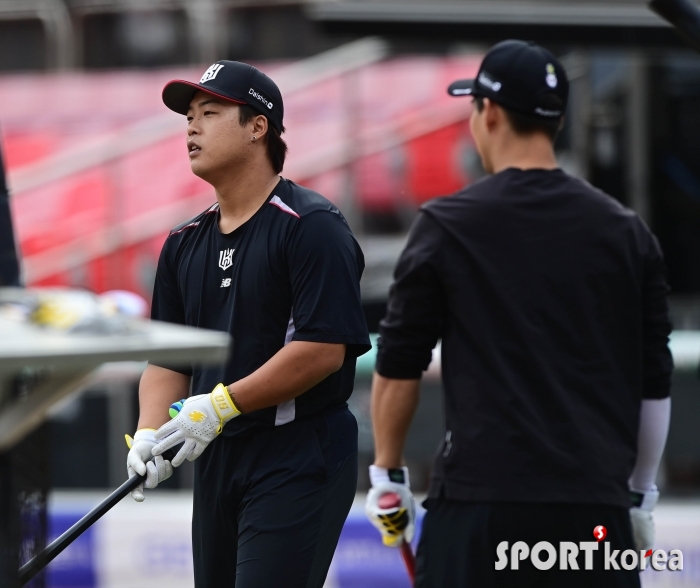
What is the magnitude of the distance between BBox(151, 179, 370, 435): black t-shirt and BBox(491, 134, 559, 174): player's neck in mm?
594

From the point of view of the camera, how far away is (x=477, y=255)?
278 cm

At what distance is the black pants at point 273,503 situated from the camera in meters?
3.23

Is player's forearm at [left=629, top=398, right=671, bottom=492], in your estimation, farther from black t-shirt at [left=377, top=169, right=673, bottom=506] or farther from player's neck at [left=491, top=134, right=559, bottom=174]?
player's neck at [left=491, top=134, right=559, bottom=174]

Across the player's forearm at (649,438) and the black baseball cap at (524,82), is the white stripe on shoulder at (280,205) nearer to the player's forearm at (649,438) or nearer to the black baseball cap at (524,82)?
the black baseball cap at (524,82)

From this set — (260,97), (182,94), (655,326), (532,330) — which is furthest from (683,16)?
(182,94)

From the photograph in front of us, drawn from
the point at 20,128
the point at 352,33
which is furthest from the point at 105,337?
the point at 20,128

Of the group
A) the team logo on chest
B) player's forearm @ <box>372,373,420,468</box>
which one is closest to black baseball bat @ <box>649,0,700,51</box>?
player's forearm @ <box>372,373,420,468</box>

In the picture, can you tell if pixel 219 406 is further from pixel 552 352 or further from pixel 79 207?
pixel 79 207

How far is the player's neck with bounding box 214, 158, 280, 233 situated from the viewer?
11.3 ft

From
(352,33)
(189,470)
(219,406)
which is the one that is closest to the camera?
(219,406)

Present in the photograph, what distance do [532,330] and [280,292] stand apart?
843mm

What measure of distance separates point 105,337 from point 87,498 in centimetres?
476

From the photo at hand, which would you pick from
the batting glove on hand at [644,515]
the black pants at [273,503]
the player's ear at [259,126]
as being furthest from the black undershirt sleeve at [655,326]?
the player's ear at [259,126]

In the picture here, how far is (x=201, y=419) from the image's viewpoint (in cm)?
314
